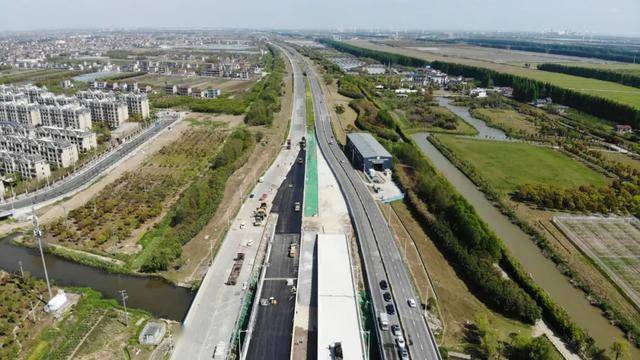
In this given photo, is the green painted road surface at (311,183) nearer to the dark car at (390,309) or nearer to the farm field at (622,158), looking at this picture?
the dark car at (390,309)

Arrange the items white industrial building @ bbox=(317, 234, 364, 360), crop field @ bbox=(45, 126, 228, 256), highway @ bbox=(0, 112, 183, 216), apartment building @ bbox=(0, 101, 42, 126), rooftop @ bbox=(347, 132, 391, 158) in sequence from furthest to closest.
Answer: apartment building @ bbox=(0, 101, 42, 126) < rooftop @ bbox=(347, 132, 391, 158) < highway @ bbox=(0, 112, 183, 216) < crop field @ bbox=(45, 126, 228, 256) < white industrial building @ bbox=(317, 234, 364, 360)

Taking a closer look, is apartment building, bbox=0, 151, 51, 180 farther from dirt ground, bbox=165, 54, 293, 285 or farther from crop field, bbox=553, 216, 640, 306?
crop field, bbox=553, 216, 640, 306

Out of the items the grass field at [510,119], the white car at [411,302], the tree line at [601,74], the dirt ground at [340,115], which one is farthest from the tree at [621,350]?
the tree line at [601,74]

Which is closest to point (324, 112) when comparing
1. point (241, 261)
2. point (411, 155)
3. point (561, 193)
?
point (411, 155)

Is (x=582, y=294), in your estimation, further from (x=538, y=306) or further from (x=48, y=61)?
(x=48, y=61)

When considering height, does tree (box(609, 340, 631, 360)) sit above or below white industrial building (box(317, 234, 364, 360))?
below

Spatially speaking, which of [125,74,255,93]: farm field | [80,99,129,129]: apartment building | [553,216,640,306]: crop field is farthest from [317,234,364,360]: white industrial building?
[125,74,255,93]: farm field

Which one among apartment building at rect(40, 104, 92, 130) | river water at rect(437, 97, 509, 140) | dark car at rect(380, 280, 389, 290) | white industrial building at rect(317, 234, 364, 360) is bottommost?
dark car at rect(380, 280, 389, 290)
